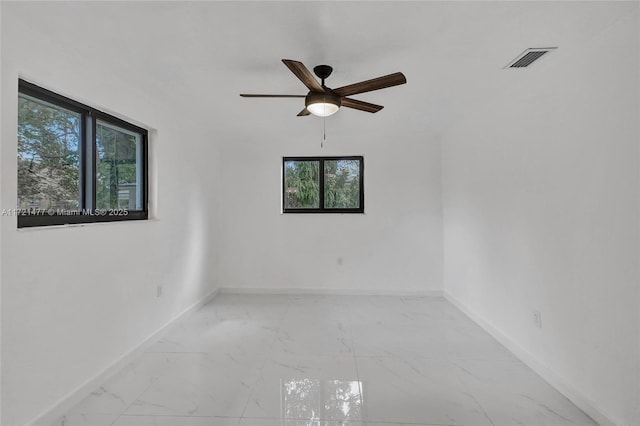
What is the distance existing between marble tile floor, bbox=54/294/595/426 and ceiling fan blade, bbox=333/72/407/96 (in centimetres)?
202

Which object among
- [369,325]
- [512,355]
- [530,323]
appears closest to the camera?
[530,323]

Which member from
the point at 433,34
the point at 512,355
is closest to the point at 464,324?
the point at 512,355

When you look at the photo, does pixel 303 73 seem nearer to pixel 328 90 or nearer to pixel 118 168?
pixel 328 90

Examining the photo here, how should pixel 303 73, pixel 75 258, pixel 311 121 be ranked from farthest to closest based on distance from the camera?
pixel 311 121 < pixel 75 258 < pixel 303 73

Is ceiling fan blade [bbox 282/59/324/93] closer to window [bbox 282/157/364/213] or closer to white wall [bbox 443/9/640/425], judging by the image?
white wall [bbox 443/9/640/425]

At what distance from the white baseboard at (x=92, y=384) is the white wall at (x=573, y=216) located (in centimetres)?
314

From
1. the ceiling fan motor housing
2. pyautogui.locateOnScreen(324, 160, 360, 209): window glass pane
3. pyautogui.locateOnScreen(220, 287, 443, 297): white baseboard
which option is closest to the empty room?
the ceiling fan motor housing

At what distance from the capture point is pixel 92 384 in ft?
6.82

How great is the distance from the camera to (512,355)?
Result: 259 centimetres

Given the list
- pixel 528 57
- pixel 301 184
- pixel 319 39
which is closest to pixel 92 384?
pixel 319 39

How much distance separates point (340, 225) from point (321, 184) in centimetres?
68

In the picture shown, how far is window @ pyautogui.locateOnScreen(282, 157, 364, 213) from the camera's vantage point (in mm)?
4637

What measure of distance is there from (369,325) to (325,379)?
1.17m

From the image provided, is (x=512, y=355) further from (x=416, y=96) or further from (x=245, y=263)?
(x=245, y=263)
